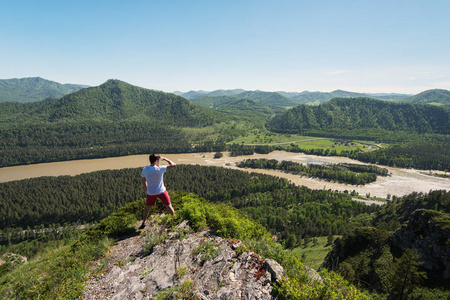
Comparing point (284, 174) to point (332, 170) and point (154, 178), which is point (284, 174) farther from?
point (154, 178)

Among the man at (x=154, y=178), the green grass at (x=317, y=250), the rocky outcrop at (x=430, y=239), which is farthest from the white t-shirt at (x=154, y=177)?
the green grass at (x=317, y=250)

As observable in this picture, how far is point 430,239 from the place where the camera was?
33.2m

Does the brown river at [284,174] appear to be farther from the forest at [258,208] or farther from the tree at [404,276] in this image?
the tree at [404,276]

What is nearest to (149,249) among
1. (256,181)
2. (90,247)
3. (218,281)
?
(90,247)

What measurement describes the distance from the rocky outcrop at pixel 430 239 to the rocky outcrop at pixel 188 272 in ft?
116

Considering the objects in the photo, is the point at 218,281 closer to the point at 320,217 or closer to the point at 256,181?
the point at 320,217

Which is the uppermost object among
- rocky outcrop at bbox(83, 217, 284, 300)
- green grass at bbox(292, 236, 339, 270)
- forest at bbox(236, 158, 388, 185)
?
rocky outcrop at bbox(83, 217, 284, 300)

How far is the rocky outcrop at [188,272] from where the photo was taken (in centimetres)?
797

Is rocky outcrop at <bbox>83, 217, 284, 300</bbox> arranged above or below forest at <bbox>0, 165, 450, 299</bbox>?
above

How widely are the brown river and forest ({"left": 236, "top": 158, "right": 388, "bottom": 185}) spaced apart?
14.8ft

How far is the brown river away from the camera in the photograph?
368 ft

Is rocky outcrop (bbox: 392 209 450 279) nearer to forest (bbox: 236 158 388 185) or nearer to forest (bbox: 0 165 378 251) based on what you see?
forest (bbox: 0 165 378 251)

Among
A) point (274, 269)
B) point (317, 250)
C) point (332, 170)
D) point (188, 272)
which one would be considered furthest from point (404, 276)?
point (332, 170)

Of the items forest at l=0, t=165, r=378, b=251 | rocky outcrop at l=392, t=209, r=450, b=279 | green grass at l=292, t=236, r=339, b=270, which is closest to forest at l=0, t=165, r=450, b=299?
forest at l=0, t=165, r=378, b=251
